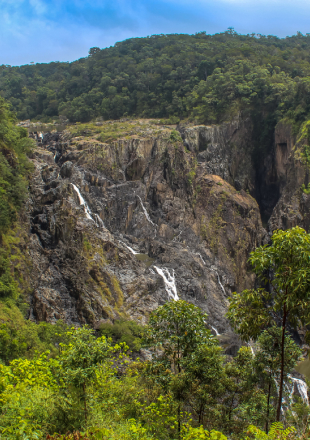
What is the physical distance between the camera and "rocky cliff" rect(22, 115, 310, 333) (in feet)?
92.0

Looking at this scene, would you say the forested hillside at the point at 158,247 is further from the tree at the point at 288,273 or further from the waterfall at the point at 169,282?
the waterfall at the point at 169,282

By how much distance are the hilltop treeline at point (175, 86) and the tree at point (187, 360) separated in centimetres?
4129

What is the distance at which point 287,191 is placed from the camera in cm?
→ 4353

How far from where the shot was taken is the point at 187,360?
11320 mm

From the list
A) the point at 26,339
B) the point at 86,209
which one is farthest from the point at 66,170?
the point at 26,339

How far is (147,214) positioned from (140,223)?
63.1 inches

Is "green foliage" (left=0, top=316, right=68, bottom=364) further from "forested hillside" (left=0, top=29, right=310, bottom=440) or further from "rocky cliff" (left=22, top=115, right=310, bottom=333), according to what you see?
"rocky cliff" (left=22, top=115, right=310, bottom=333)

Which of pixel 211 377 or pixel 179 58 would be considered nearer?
pixel 211 377

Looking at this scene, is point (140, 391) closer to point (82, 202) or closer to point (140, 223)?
point (82, 202)

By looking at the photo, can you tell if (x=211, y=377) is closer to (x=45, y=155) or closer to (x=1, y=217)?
(x=1, y=217)

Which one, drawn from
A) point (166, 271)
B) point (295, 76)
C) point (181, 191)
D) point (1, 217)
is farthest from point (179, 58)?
point (1, 217)

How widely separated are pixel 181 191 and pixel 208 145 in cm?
891

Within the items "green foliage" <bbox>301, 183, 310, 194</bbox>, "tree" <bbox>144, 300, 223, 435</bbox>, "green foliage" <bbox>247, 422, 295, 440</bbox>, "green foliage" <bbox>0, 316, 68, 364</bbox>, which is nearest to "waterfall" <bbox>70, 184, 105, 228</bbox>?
"green foliage" <bbox>0, 316, 68, 364</bbox>

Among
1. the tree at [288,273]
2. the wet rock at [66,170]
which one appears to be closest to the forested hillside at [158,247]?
the tree at [288,273]
